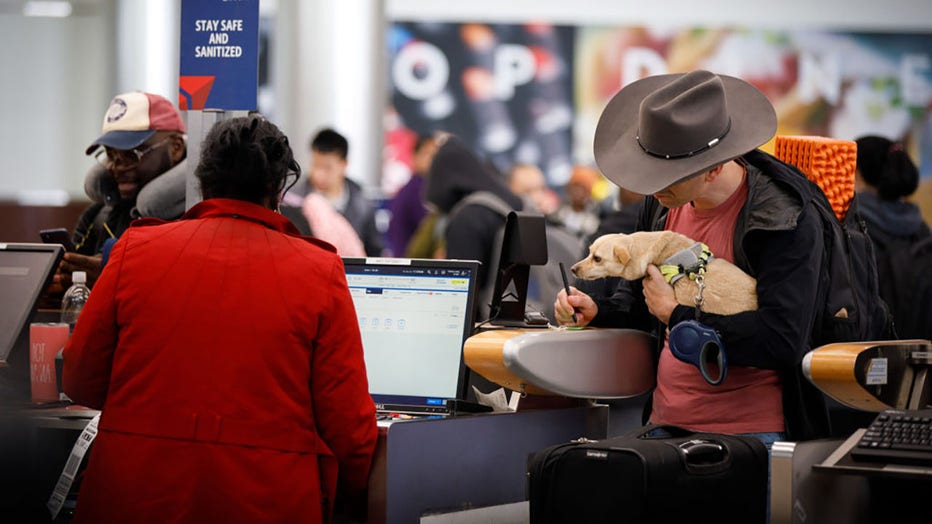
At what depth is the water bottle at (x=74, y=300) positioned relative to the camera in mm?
3547

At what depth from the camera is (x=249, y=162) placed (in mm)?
2662

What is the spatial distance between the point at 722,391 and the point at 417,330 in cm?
76

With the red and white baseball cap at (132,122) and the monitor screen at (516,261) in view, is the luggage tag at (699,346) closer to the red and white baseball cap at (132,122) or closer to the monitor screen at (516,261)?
the monitor screen at (516,261)

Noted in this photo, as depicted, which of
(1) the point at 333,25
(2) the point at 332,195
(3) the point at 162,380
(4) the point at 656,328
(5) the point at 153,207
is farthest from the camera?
(1) the point at 333,25

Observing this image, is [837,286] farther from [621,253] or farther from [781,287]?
[621,253]

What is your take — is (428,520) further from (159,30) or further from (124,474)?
(159,30)

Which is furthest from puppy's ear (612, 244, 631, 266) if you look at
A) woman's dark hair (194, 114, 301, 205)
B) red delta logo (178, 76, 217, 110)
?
red delta logo (178, 76, 217, 110)

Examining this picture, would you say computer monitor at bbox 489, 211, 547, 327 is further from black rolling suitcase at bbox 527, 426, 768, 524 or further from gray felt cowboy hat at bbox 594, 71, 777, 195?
black rolling suitcase at bbox 527, 426, 768, 524

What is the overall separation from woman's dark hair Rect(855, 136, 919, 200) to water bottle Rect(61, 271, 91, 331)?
3.02 metres

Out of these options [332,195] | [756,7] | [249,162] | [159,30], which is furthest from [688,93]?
[756,7]

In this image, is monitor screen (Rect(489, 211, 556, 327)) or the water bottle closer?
monitor screen (Rect(489, 211, 556, 327))

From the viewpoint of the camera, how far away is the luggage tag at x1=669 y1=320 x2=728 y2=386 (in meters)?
2.77

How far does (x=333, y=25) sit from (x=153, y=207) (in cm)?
449

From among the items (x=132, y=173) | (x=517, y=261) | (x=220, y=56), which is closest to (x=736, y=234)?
(x=517, y=261)
